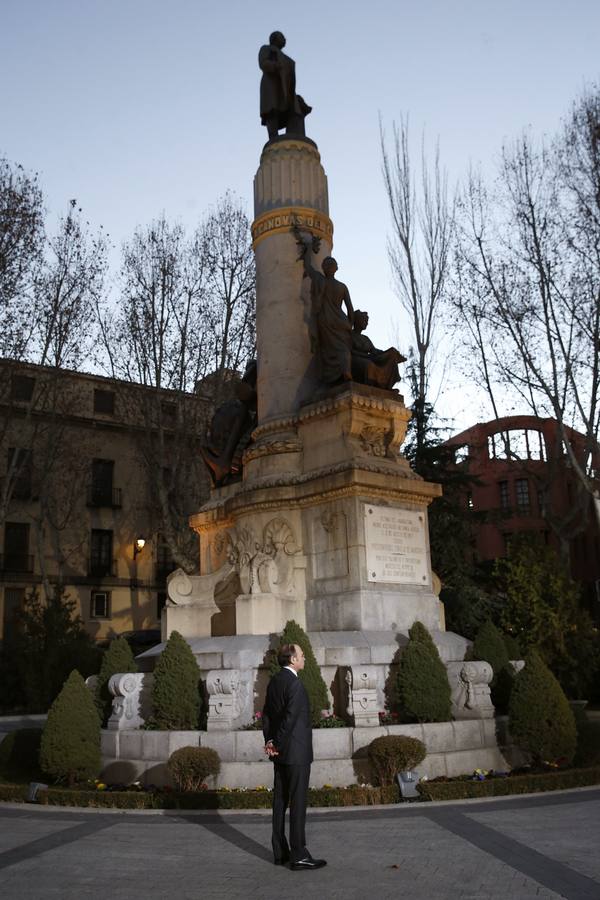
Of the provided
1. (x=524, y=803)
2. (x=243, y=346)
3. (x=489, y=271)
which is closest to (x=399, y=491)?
(x=524, y=803)

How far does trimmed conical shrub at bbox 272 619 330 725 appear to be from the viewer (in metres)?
10.6

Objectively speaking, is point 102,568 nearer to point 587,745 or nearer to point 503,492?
point 503,492

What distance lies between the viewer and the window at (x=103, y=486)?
4762 cm

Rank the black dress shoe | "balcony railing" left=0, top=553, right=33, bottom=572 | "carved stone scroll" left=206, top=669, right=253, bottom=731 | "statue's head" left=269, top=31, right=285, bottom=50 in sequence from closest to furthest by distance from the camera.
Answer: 1. the black dress shoe
2. "carved stone scroll" left=206, top=669, right=253, bottom=731
3. "statue's head" left=269, top=31, right=285, bottom=50
4. "balcony railing" left=0, top=553, right=33, bottom=572

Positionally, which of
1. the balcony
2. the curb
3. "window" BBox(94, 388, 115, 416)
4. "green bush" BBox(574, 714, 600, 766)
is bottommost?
the curb

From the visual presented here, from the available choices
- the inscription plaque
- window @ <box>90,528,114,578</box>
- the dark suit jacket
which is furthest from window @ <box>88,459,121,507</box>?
the dark suit jacket

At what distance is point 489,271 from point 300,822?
24707mm

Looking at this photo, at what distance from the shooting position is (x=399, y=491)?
13.2 meters

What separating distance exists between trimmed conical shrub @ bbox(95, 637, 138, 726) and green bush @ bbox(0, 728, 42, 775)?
96 centimetres

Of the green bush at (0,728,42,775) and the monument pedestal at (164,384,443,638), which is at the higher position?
the monument pedestal at (164,384,443,638)

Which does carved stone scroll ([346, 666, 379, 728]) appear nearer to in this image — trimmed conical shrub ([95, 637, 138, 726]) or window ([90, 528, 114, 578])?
trimmed conical shrub ([95, 637, 138, 726])

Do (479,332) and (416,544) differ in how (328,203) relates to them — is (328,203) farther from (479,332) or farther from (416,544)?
(479,332)

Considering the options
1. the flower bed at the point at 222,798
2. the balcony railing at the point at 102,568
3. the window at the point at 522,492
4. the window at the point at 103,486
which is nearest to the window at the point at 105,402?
the window at the point at 103,486

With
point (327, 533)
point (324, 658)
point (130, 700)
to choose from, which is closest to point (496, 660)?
point (324, 658)
